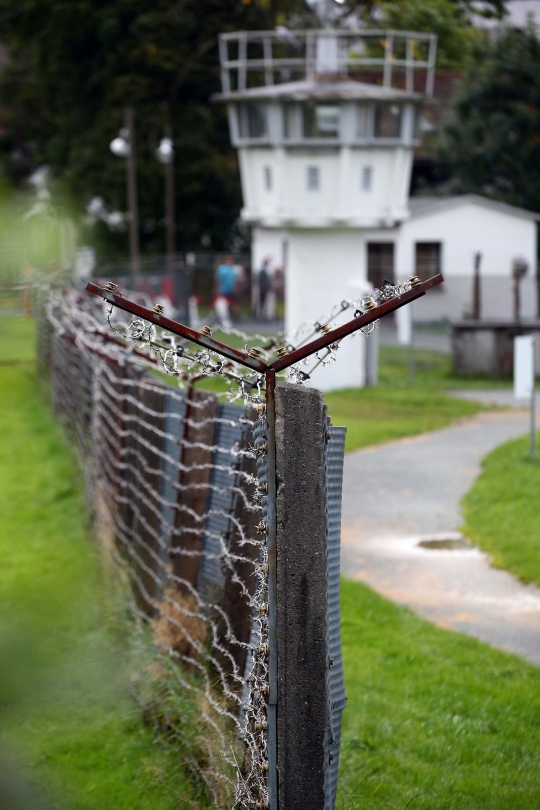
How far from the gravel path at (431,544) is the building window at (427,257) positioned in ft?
66.5

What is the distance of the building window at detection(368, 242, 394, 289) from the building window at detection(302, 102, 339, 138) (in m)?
12.9

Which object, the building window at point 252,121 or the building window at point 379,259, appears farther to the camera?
the building window at point 379,259

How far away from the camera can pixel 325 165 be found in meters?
22.7

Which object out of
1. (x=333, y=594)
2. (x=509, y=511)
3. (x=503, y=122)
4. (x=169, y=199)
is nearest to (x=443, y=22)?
(x=503, y=122)

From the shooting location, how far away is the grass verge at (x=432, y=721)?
4719mm

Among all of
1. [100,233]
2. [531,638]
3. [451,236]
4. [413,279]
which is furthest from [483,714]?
[451,236]

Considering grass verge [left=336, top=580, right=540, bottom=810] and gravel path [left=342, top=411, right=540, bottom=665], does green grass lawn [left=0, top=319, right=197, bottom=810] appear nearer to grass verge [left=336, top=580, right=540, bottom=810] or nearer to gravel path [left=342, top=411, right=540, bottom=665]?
grass verge [left=336, top=580, right=540, bottom=810]

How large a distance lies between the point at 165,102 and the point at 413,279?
1614 inches

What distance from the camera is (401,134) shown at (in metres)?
23.0

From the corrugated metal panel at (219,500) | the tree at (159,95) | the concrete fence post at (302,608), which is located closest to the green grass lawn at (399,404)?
the corrugated metal panel at (219,500)

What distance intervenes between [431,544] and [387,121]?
14.5m

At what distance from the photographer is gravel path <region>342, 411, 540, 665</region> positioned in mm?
7691

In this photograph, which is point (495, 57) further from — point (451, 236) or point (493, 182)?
point (451, 236)

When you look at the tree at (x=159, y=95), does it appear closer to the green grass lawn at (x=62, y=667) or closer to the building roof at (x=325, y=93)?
the building roof at (x=325, y=93)
